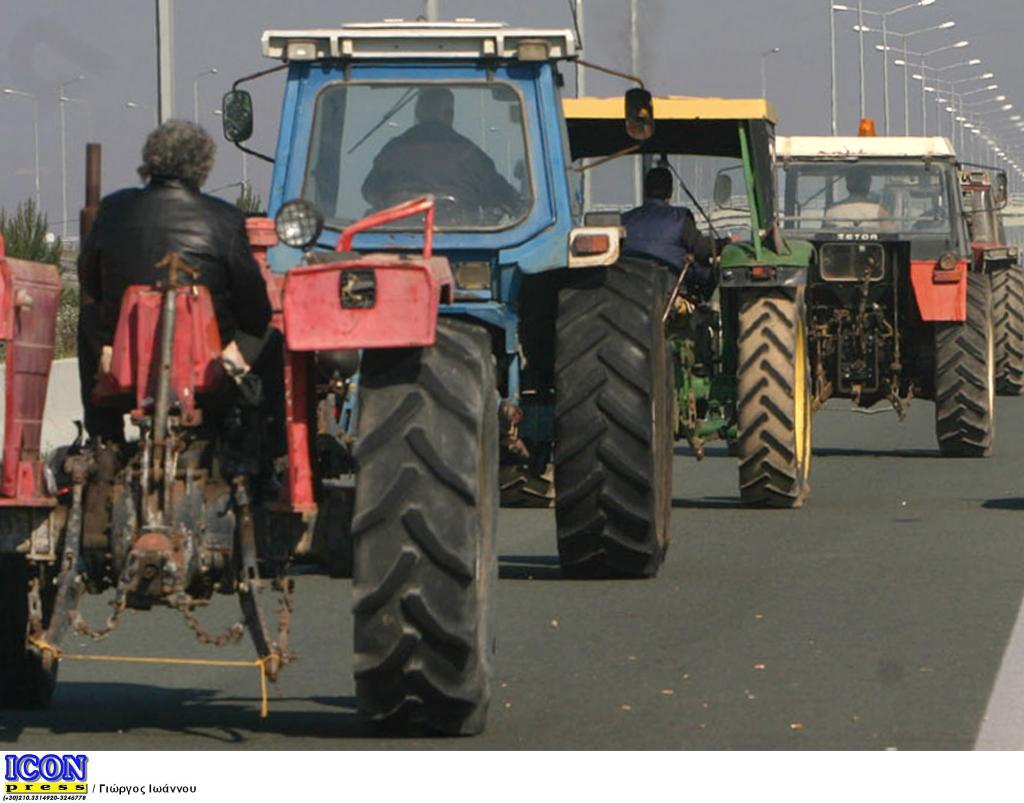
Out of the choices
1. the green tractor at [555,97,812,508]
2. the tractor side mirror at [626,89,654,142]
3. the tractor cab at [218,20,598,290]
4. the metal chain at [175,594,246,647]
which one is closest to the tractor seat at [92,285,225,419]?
the metal chain at [175,594,246,647]

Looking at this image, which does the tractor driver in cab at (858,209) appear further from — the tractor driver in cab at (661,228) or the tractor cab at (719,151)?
the tractor driver in cab at (661,228)

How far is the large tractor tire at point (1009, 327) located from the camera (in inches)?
1224

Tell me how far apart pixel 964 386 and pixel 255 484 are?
1436cm

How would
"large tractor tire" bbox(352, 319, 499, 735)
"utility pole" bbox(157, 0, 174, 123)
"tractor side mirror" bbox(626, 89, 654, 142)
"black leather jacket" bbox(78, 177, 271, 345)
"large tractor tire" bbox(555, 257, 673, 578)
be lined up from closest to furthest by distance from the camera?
"large tractor tire" bbox(352, 319, 499, 735) < "black leather jacket" bbox(78, 177, 271, 345) < "tractor side mirror" bbox(626, 89, 654, 142) < "large tractor tire" bbox(555, 257, 673, 578) < "utility pole" bbox(157, 0, 174, 123)

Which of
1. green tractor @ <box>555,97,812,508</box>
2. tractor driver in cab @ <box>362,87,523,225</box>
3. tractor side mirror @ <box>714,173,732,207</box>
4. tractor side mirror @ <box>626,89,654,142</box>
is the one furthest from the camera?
green tractor @ <box>555,97,812,508</box>

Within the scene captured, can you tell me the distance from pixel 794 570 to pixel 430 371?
20.1 ft

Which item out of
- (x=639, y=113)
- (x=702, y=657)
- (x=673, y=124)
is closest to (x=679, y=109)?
(x=673, y=124)

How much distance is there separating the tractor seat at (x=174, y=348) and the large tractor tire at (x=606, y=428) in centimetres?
511

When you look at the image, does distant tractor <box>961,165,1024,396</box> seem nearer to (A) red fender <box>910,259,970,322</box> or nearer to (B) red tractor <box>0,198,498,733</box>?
(A) red fender <box>910,259,970,322</box>

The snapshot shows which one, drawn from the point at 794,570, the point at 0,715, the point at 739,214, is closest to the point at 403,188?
the point at 794,570

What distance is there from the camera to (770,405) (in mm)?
18578

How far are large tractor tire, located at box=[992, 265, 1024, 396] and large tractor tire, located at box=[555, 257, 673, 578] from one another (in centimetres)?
1666

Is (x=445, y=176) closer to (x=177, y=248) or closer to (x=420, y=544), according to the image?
(x=177, y=248)

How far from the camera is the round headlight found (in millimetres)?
9219
